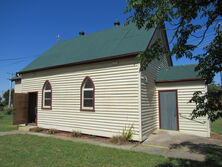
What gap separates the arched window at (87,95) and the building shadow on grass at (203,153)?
5170 millimetres

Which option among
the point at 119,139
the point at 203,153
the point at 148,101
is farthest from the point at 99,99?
the point at 203,153

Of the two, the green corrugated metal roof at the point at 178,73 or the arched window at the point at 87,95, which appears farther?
the arched window at the point at 87,95

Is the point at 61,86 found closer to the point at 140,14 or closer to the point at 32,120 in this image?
the point at 32,120

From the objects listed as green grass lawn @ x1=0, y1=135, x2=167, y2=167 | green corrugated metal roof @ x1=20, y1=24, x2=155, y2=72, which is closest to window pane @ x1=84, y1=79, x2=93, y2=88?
green corrugated metal roof @ x1=20, y1=24, x2=155, y2=72

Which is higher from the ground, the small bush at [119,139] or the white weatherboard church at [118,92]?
the white weatherboard church at [118,92]

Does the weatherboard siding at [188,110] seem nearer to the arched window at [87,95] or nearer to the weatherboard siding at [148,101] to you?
the weatherboard siding at [148,101]

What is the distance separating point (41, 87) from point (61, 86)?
2254mm

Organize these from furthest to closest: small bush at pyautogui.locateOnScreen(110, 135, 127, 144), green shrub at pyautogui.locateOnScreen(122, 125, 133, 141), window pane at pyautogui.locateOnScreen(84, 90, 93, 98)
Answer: window pane at pyautogui.locateOnScreen(84, 90, 93, 98) → green shrub at pyautogui.locateOnScreen(122, 125, 133, 141) → small bush at pyautogui.locateOnScreen(110, 135, 127, 144)

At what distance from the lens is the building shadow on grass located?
4906 millimetres

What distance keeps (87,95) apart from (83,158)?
475 cm

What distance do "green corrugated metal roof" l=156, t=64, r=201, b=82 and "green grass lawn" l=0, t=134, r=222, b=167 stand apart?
4.43 metres

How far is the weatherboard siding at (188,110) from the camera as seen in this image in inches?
334

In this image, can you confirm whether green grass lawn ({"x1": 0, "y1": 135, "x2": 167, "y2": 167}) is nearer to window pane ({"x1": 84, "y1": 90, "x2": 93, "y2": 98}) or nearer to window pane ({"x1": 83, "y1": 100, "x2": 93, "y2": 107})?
window pane ({"x1": 83, "y1": 100, "x2": 93, "y2": 107})

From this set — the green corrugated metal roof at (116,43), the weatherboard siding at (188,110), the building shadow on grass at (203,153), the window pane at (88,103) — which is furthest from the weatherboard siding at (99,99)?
the weatherboard siding at (188,110)
